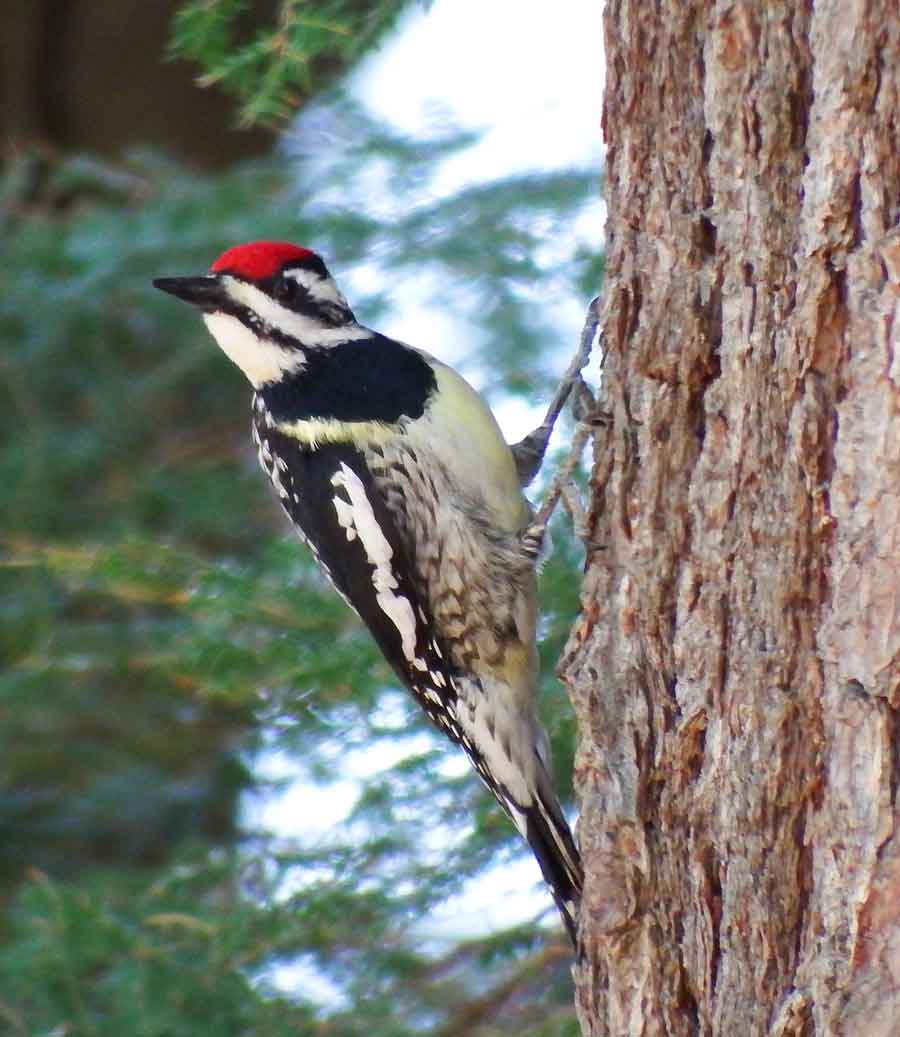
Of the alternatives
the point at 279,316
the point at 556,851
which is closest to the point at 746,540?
the point at 556,851

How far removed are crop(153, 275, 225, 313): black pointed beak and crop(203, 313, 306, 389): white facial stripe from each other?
5cm

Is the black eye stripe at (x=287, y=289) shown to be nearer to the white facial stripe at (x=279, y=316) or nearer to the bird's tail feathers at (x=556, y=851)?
the white facial stripe at (x=279, y=316)

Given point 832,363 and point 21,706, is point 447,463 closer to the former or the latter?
point 832,363

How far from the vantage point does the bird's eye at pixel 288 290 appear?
323cm

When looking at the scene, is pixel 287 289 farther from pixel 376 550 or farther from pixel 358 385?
pixel 376 550

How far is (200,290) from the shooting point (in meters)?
3.20

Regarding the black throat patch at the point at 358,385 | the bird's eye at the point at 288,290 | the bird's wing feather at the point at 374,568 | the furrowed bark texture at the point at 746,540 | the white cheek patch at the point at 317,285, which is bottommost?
the furrowed bark texture at the point at 746,540

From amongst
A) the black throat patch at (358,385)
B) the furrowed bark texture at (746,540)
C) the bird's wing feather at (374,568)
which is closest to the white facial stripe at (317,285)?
the black throat patch at (358,385)

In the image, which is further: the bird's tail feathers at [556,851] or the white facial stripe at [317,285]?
the white facial stripe at [317,285]

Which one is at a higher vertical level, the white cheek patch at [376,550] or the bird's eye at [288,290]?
the bird's eye at [288,290]

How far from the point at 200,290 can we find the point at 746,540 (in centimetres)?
154

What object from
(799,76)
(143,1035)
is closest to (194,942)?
(143,1035)

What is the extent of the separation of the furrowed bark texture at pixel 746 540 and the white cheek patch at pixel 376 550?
0.85 metres

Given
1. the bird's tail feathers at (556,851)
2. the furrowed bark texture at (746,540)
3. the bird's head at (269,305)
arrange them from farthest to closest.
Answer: the bird's head at (269,305) < the bird's tail feathers at (556,851) < the furrowed bark texture at (746,540)
